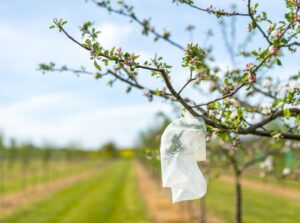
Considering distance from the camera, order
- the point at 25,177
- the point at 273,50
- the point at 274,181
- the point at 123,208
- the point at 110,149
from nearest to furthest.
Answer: the point at 273,50 < the point at 123,208 < the point at 274,181 < the point at 25,177 < the point at 110,149

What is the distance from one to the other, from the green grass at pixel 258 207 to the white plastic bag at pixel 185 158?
12.0 m

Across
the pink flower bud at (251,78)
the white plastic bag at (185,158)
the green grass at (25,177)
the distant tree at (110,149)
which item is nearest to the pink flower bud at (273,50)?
the pink flower bud at (251,78)

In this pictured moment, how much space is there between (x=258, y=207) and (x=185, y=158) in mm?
15944

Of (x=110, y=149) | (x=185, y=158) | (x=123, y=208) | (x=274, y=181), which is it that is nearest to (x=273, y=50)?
(x=185, y=158)

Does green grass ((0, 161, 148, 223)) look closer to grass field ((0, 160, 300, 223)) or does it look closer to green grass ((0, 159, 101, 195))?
grass field ((0, 160, 300, 223))

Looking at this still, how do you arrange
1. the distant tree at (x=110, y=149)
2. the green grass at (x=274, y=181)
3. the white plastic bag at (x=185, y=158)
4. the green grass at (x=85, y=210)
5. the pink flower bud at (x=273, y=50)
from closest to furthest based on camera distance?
the pink flower bud at (x=273, y=50) → the white plastic bag at (x=185, y=158) → the green grass at (x=85, y=210) → the green grass at (x=274, y=181) → the distant tree at (x=110, y=149)

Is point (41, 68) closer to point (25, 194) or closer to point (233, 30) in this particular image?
point (233, 30)

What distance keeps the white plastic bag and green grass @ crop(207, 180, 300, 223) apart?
12.0 m

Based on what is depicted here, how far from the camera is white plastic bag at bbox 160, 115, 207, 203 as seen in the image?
3547 mm

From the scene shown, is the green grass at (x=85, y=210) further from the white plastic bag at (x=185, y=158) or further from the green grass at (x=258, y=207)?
the white plastic bag at (x=185, y=158)

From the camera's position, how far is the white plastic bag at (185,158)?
355 cm

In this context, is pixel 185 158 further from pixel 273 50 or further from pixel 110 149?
pixel 110 149

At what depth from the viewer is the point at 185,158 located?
3.59 metres

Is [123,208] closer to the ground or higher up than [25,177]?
closer to the ground
